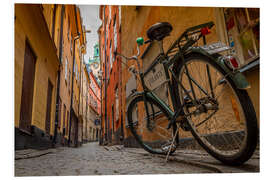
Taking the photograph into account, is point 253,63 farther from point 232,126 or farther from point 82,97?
point 82,97

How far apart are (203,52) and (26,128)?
1570mm

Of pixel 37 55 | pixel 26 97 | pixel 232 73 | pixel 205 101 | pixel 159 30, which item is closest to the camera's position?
pixel 232 73

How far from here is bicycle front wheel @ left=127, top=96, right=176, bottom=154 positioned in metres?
1.67

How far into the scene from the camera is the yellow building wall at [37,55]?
62.9 inches

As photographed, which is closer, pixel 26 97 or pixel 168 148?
pixel 168 148

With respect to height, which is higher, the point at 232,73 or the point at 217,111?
the point at 232,73

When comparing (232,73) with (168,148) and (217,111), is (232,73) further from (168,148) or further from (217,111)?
(168,148)

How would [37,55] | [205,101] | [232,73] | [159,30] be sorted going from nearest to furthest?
[232,73]
[205,101]
[159,30]
[37,55]

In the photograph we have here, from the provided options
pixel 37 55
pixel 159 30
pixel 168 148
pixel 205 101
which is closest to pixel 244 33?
pixel 159 30

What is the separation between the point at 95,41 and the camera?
246 cm

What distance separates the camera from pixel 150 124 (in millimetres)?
1857

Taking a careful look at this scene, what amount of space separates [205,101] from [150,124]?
783mm

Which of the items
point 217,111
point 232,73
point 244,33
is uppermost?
point 244,33
